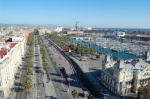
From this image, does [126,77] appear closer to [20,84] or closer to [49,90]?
[49,90]

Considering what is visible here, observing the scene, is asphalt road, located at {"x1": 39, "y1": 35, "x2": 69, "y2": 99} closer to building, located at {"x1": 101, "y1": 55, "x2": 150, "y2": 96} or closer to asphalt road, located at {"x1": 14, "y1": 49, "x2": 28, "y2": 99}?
asphalt road, located at {"x1": 14, "y1": 49, "x2": 28, "y2": 99}

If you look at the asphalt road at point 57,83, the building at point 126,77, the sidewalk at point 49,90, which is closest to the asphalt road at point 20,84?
the sidewalk at point 49,90

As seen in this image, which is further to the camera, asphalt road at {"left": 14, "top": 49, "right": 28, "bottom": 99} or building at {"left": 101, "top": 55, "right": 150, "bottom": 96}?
building at {"left": 101, "top": 55, "right": 150, "bottom": 96}

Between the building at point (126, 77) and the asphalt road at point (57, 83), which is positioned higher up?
the building at point (126, 77)

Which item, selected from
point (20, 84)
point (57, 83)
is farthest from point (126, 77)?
point (20, 84)

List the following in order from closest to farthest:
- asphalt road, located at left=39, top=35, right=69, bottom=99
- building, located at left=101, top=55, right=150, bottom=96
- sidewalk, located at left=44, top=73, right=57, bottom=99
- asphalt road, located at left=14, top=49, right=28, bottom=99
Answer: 1. sidewalk, located at left=44, top=73, right=57, bottom=99
2. asphalt road, located at left=14, top=49, right=28, bottom=99
3. building, located at left=101, top=55, right=150, bottom=96
4. asphalt road, located at left=39, top=35, right=69, bottom=99

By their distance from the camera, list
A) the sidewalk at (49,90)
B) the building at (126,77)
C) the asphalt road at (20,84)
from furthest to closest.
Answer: the building at (126,77)
the asphalt road at (20,84)
the sidewalk at (49,90)

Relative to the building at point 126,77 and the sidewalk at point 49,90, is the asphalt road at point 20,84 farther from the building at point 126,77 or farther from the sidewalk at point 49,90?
the building at point 126,77

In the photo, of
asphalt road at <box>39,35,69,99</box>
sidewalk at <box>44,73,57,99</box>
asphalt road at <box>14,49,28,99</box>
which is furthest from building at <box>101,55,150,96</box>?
asphalt road at <box>14,49,28,99</box>
